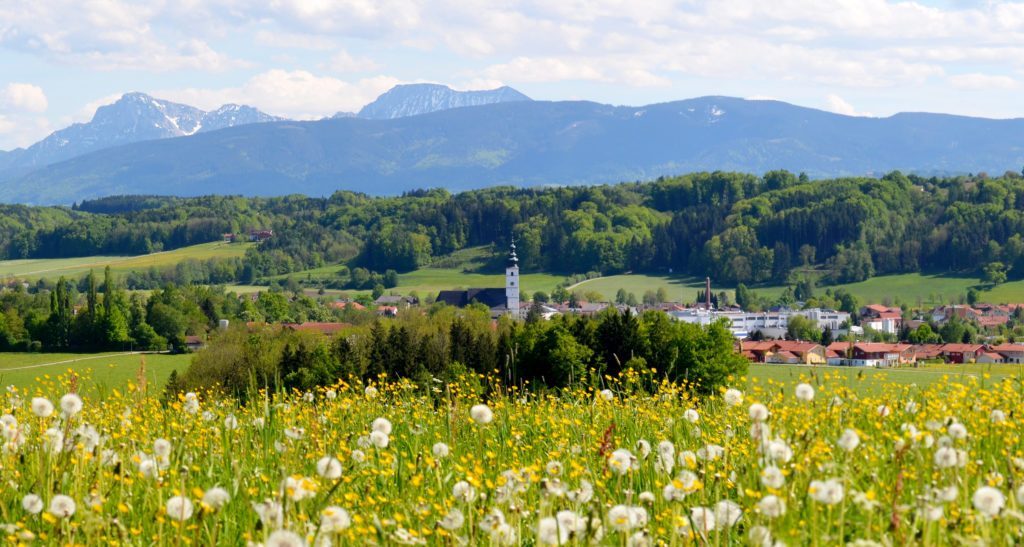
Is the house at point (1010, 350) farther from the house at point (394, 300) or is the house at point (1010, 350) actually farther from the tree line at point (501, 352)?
the house at point (394, 300)

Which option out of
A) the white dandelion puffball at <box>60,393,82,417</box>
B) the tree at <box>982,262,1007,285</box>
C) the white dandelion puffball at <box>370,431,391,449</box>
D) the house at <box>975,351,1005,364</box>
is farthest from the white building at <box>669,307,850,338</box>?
the white dandelion puffball at <box>60,393,82,417</box>

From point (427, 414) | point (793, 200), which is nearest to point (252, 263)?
point (793, 200)

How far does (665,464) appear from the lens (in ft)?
20.5

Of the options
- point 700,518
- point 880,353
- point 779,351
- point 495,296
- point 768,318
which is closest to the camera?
point 700,518

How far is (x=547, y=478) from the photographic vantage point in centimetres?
517

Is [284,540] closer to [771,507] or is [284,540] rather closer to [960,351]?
[771,507]

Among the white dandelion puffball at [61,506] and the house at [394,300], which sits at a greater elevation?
the white dandelion puffball at [61,506]

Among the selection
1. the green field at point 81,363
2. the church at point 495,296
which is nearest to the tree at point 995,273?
A: the church at point 495,296

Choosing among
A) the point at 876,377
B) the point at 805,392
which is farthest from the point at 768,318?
the point at 805,392

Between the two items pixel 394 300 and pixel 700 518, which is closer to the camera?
pixel 700 518

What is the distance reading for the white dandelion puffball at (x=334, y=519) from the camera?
4285 millimetres

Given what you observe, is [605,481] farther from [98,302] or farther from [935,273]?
[935,273]

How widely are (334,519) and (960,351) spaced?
88342 mm

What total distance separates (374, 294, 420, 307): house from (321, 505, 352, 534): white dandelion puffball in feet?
436
